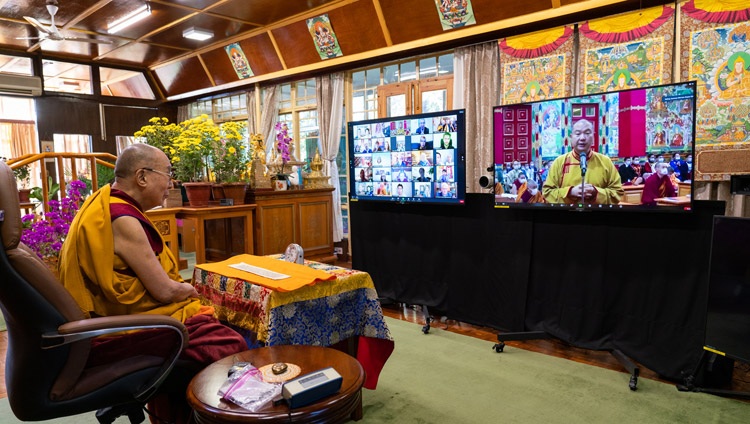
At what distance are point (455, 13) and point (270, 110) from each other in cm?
342

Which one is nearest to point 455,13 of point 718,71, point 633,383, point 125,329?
point 718,71

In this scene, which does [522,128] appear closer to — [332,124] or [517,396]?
[517,396]

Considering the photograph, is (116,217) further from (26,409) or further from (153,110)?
(153,110)

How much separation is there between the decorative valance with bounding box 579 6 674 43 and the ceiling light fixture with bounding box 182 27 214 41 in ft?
15.6

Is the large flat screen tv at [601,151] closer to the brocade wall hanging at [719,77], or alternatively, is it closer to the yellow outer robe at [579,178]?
the yellow outer robe at [579,178]

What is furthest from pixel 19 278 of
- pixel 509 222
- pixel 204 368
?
pixel 509 222

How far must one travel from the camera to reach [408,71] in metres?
5.64

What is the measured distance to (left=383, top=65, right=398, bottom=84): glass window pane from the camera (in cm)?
577

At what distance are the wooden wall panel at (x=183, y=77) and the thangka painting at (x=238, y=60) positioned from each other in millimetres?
846

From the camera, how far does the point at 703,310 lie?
101 inches

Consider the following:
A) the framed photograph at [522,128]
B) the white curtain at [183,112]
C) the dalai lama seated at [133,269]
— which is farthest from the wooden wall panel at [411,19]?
the white curtain at [183,112]

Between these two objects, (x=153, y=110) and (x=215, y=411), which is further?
(x=153, y=110)

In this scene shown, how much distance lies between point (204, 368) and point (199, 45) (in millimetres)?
6572

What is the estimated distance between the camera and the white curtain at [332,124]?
622cm
